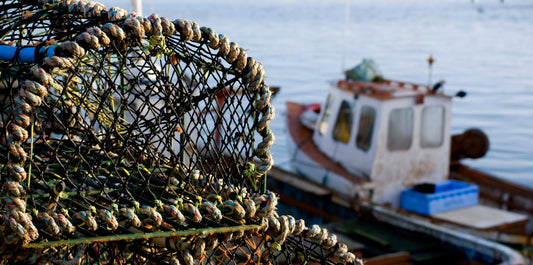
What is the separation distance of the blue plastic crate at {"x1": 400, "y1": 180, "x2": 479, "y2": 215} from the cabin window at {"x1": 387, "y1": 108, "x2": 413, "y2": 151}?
655 millimetres

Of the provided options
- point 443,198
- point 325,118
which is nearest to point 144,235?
point 443,198

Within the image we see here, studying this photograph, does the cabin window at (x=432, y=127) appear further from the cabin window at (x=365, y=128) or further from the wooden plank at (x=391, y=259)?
the wooden plank at (x=391, y=259)

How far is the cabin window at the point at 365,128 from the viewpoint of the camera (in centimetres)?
841

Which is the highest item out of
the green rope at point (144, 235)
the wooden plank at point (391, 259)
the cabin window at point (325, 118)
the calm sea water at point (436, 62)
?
the green rope at point (144, 235)

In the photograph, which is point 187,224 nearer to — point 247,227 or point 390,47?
point 247,227

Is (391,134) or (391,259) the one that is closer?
(391,259)

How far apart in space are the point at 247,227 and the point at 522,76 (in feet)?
95.7

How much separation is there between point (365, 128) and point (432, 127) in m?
0.95

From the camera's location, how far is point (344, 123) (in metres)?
8.97

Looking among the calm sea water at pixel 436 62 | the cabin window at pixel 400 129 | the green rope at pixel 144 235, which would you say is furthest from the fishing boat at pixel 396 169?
the green rope at pixel 144 235

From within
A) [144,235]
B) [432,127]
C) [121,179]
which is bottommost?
[432,127]

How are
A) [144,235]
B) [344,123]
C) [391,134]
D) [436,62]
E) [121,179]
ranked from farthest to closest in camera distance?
[436,62] → [344,123] → [391,134] → [121,179] → [144,235]

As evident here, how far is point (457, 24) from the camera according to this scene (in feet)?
198

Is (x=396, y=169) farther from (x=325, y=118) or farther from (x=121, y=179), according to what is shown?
(x=121, y=179)
